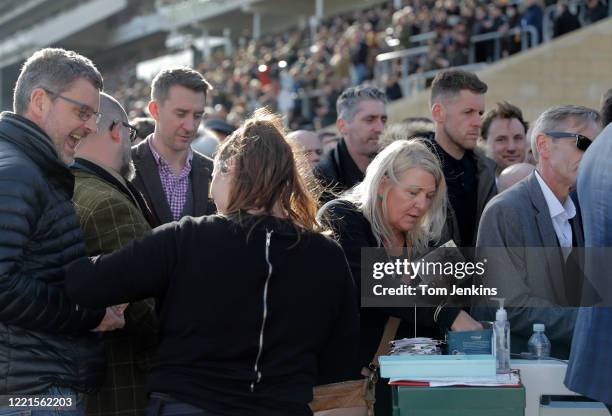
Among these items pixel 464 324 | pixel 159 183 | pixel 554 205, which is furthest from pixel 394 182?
pixel 159 183

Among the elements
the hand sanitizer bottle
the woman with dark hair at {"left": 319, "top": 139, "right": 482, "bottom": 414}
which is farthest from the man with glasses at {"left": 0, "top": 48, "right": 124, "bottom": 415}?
the hand sanitizer bottle

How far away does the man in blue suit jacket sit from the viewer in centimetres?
281

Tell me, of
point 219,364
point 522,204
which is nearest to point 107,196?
point 219,364

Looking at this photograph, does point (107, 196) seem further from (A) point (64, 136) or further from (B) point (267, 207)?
(B) point (267, 207)

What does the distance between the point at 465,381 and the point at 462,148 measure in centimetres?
222

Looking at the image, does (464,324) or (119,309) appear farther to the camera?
(464,324)

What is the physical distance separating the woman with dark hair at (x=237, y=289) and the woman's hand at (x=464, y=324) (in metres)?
0.76

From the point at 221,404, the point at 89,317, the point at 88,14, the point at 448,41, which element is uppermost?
the point at 88,14

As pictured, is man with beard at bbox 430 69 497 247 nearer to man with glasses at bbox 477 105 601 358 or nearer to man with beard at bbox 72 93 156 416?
man with glasses at bbox 477 105 601 358

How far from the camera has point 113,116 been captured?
11.5ft

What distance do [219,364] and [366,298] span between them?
3.03 ft

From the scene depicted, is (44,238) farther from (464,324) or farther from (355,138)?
(355,138)

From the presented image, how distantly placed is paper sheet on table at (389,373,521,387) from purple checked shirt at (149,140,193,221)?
200 centimetres

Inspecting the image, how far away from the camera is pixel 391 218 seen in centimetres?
358
